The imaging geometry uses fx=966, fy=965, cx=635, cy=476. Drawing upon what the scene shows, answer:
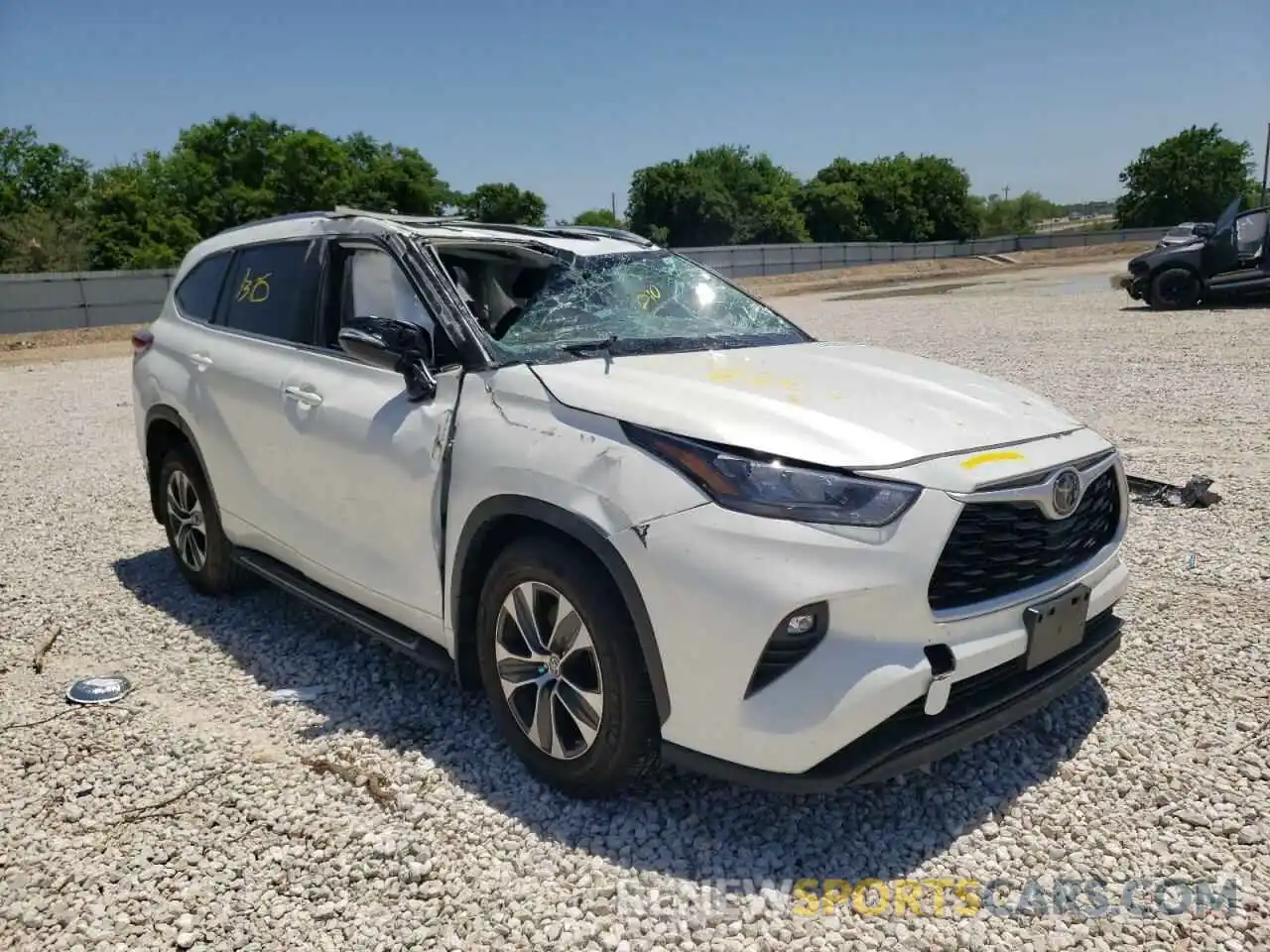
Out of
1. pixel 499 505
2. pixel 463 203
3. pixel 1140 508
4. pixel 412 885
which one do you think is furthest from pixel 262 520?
pixel 463 203

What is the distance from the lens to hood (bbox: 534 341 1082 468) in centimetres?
268

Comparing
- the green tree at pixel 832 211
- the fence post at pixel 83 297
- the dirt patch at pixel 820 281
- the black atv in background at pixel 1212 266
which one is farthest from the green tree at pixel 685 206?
the black atv in background at pixel 1212 266

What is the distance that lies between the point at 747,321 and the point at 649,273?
1.52ft

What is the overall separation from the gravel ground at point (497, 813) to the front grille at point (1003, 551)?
0.74m

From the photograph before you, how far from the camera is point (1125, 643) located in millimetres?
4055

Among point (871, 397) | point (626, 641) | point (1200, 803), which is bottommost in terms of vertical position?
point (1200, 803)

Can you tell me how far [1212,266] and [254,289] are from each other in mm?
17325

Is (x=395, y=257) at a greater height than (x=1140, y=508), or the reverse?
(x=395, y=257)

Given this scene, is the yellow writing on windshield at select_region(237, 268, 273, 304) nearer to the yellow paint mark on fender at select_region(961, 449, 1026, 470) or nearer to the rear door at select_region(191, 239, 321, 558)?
the rear door at select_region(191, 239, 321, 558)

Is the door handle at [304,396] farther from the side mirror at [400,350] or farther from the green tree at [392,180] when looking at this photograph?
the green tree at [392,180]

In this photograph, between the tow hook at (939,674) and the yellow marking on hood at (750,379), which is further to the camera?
the yellow marking on hood at (750,379)

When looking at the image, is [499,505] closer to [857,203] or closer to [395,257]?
[395,257]

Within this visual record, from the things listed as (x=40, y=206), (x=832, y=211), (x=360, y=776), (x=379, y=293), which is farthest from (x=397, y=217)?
(x=832, y=211)

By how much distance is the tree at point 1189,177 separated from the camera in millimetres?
76938
